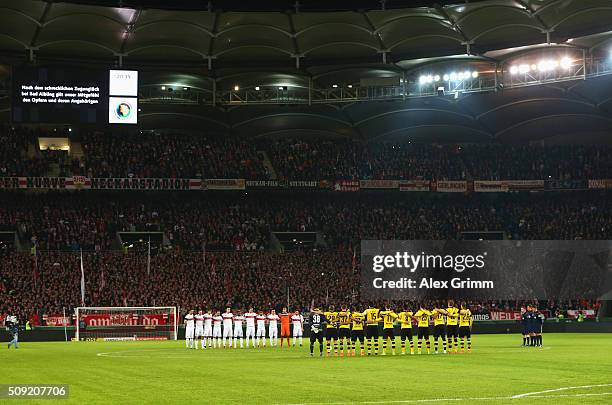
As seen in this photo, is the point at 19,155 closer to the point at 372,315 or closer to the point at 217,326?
the point at 217,326

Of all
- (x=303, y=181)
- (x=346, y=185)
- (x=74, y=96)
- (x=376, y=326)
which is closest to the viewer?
(x=376, y=326)

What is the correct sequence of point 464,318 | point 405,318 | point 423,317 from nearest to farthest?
point 405,318
point 423,317
point 464,318

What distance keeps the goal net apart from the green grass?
651 inches

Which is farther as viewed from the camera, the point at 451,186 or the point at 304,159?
the point at 304,159

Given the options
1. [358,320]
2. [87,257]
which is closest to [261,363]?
[358,320]

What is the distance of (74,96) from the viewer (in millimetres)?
44500

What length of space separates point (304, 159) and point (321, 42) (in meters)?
17.1

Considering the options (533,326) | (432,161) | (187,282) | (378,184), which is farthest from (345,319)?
(432,161)

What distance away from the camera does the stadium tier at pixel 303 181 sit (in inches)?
1769

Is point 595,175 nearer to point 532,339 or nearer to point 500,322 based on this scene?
point 500,322

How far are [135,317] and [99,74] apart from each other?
16.2 metres

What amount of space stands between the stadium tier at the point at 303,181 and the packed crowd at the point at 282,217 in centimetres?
21

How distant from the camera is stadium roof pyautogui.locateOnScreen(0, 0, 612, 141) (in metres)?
52.4

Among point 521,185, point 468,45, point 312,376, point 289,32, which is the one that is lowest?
point 312,376
